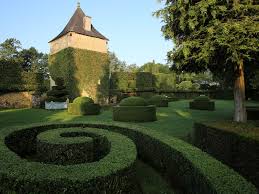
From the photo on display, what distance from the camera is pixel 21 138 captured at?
9656 mm

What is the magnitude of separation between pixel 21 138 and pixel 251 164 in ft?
24.2

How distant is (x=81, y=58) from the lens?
115 ft

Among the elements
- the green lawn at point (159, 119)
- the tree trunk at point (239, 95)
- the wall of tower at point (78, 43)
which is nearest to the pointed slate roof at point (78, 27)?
the wall of tower at point (78, 43)

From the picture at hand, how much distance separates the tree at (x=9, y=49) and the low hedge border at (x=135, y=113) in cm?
4357

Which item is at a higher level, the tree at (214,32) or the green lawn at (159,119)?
the tree at (214,32)

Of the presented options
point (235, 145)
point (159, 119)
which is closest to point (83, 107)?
point (159, 119)

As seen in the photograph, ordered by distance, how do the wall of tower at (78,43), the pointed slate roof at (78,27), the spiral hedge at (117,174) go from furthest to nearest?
the pointed slate roof at (78,27)
the wall of tower at (78,43)
the spiral hedge at (117,174)

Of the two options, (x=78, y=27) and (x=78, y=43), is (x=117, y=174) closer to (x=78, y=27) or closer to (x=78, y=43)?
(x=78, y=43)

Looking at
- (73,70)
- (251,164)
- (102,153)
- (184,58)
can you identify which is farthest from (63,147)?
(73,70)

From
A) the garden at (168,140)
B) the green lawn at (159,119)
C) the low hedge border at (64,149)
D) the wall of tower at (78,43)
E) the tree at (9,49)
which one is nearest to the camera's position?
the garden at (168,140)

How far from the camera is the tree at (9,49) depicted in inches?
2156

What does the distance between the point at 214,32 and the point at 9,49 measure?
171 ft

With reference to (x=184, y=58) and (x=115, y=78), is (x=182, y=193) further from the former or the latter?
(x=115, y=78)

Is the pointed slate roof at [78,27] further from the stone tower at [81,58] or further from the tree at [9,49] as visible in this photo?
the tree at [9,49]
